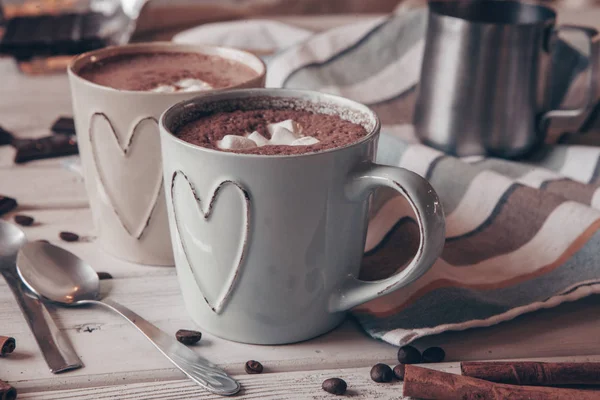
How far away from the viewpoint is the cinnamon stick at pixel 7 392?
56cm

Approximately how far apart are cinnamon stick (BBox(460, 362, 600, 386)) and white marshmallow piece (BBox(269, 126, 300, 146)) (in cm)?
25

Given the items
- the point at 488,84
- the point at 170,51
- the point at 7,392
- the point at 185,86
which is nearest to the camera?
the point at 7,392

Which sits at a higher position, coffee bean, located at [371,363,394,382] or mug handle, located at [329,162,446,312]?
mug handle, located at [329,162,446,312]

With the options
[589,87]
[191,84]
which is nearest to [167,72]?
[191,84]

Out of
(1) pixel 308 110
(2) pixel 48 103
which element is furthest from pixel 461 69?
(2) pixel 48 103

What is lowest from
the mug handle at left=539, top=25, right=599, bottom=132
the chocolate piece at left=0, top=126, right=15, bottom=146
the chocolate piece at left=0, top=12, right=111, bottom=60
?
the chocolate piece at left=0, top=126, right=15, bottom=146

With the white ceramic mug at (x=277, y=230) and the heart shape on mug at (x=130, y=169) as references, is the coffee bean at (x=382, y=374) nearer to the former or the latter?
the white ceramic mug at (x=277, y=230)

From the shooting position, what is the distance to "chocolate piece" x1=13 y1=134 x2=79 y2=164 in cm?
103

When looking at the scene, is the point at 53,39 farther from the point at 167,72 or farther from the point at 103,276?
the point at 103,276

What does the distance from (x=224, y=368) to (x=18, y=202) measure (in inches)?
17.6

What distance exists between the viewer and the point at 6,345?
2.04 ft

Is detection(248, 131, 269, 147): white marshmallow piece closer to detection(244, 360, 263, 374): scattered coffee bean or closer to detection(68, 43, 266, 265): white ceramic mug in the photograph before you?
detection(68, 43, 266, 265): white ceramic mug

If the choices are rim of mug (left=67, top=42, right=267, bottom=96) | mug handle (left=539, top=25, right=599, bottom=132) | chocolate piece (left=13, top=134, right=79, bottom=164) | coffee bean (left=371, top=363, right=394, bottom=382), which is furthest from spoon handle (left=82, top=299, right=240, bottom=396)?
mug handle (left=539, top=25, right=599, bottom=132)

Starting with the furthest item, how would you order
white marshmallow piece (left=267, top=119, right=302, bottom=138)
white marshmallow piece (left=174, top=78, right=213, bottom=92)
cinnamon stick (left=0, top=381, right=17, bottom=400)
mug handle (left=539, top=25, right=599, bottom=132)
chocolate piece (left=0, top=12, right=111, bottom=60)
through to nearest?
chocolate piece (left=0, top=12, right=111, bottom=60) < mug handle (left=539, top=25, right=599, bottom=132) < white marshmallow piece (left=174, top=78, right=213, bottom=92) < white marshmallow piece (left=267, top=119, right=302, bottom=138) < cinnamon stick (left=0, top=381, right=17, bottom=400)
